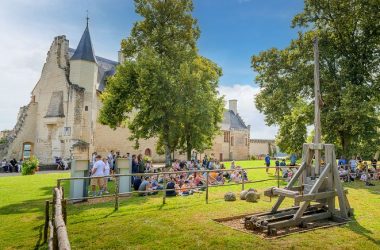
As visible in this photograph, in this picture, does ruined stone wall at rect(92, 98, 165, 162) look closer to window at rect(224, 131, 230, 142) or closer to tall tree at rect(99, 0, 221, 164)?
tall tree at rect(99, 0, 221, 164)

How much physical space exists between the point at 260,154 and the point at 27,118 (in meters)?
46.7

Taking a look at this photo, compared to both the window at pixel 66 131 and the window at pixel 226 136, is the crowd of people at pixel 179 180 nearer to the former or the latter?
the window at pixel 66 131

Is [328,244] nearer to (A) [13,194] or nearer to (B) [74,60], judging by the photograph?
(A) [13,194]

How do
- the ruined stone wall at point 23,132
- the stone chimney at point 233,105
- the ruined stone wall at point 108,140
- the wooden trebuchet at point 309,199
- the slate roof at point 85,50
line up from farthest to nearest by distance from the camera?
the stone chimney at point 233,105 < the ruined stone wall at point 108,140 < the ruined stone wall at point 23,132 < the slate roof at point 85,50 < the wooden trebuchet at point 309,199

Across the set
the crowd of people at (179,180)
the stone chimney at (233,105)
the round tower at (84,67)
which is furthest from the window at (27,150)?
the stone chimney at (233,105)

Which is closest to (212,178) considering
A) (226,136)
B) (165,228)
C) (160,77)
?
(160,77)

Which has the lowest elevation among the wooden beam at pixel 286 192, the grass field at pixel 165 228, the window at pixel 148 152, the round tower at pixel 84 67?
the grass field at pixel 165 228

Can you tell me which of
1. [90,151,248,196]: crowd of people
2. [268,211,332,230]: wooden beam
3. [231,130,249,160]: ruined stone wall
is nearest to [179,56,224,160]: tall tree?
[90,151,248,196]: crowd of people

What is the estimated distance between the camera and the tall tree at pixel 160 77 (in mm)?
21938

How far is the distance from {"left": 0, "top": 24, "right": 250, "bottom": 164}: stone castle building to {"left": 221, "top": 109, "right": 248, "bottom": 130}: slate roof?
87.1ft

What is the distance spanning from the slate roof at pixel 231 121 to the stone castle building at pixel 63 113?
26548 millimetres

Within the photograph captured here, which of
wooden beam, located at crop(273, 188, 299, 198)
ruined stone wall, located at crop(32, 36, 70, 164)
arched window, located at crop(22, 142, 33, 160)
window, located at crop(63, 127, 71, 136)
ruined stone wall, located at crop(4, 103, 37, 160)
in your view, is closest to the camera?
wooden beam, located at crop(273, 188, 299, 198)

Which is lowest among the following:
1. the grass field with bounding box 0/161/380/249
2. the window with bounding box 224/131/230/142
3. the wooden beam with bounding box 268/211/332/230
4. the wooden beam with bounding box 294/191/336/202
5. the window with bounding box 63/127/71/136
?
the grass field with bounding box 0/161/380/249

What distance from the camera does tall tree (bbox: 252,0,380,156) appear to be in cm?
2139
